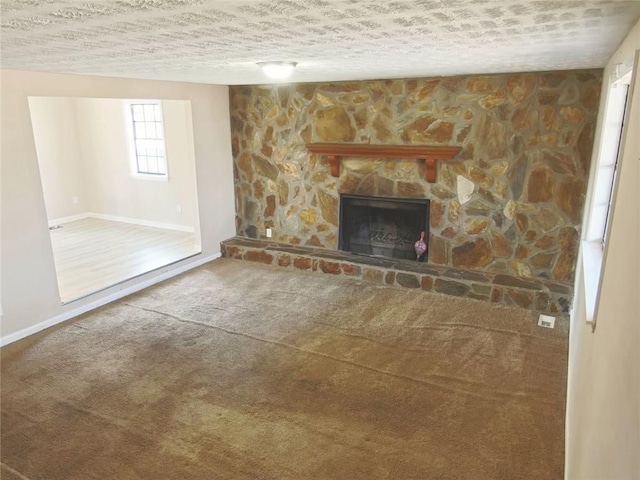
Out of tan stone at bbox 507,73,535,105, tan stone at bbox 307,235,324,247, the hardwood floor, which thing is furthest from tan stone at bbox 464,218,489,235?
the hardwood floor

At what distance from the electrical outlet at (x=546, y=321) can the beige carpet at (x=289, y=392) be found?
0.31 feet

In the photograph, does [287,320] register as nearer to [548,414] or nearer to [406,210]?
[406,210]

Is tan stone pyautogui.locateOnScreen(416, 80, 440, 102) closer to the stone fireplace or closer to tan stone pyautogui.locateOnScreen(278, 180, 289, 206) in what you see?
the stone fireplace

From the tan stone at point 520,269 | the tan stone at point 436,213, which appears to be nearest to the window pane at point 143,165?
the tan stone at point 436,213

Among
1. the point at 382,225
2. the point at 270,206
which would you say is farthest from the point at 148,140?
the point at 382,225

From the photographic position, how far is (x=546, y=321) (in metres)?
3.76

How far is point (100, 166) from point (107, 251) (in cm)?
206

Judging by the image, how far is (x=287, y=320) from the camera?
3.92 meters

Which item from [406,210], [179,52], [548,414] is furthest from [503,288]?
[179,52]

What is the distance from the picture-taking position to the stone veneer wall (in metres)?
3.92

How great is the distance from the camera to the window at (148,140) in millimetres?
6578

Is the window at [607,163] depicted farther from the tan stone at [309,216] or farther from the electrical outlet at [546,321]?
the tan stone at [309,216]

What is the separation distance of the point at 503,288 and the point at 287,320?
200 cm

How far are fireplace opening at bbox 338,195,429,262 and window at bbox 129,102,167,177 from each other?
10.4ft
